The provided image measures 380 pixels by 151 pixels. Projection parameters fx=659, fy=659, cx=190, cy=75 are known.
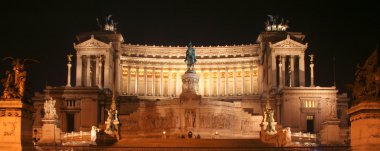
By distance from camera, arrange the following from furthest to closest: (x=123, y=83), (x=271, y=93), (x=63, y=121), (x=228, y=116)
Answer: (x=123, y=83)
(x=271, y=93)
(x=63, y=121)
(x=228, y=116)

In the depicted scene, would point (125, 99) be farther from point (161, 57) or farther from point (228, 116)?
point (228, 116)

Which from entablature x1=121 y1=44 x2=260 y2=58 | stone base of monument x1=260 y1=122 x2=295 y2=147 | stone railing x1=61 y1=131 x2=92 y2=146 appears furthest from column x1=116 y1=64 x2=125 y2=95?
stone base of monument x1=260 y1=122 x2=295 y2=147

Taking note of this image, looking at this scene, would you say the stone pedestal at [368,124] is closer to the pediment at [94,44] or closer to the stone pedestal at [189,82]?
the stone pedestal at [189,82]

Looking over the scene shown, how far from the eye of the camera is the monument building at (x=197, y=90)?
86000mm

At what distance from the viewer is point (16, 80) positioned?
3450cm

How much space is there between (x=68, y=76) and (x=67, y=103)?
12445mm

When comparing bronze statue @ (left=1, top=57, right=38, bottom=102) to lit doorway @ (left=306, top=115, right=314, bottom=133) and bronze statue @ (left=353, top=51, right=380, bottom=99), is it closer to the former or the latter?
bronze statue @ (left=353, top=51, right=380, bottom=99)

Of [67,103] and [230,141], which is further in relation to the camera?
[67,103]

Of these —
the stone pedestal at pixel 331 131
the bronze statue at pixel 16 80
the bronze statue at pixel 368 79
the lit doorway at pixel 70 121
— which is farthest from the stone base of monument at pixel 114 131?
the bronze statue at pixel 368 79

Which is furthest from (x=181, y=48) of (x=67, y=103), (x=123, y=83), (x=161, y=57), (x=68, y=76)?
(x=67, y=103)

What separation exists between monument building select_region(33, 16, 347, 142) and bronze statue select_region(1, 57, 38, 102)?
48908 mm

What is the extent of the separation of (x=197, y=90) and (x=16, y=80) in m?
56.3

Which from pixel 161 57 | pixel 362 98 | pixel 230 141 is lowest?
pixel 230 141

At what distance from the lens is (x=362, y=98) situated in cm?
3219
